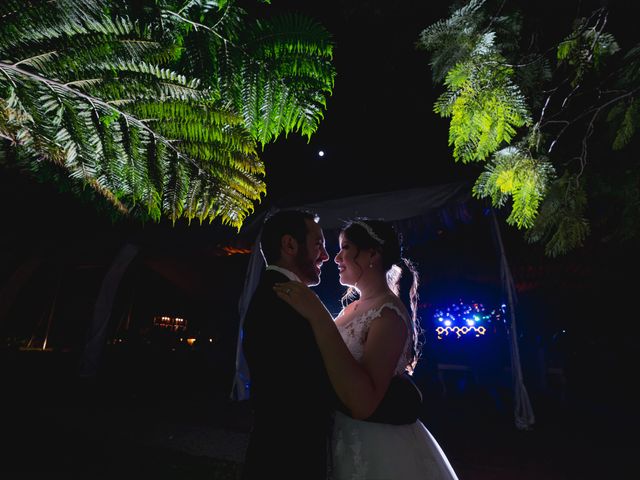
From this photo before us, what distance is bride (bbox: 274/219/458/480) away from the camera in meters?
1.46

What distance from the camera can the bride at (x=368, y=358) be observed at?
1460mm

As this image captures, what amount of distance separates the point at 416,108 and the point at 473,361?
20.5 ft

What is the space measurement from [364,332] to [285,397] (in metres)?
0.74

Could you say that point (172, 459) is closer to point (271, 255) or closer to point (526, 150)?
point (271, 255)

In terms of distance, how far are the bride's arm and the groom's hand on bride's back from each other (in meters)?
0.31

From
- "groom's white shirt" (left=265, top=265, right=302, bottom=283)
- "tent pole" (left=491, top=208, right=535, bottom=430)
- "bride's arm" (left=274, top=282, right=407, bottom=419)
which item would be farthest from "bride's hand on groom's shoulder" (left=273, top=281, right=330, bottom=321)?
"tent pole" (left=491, top=208, right=535, bottom=430)

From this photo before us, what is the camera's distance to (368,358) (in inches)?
64.9

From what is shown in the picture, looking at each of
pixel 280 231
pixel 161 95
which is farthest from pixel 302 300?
pixel 161 95

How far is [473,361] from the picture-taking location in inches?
340

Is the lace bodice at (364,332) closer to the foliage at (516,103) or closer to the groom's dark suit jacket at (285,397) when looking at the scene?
the groom's dark suit jacket at (285,397)

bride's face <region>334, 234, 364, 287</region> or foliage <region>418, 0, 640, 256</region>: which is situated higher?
foliage <region>418, 0, 640, 256</region>

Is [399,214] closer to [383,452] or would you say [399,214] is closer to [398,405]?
[398,405]

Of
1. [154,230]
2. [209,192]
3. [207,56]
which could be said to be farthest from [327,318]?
[154,230]

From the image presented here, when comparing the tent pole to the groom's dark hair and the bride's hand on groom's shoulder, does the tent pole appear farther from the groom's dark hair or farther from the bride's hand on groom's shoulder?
the bride's hand on groom's shoulder
